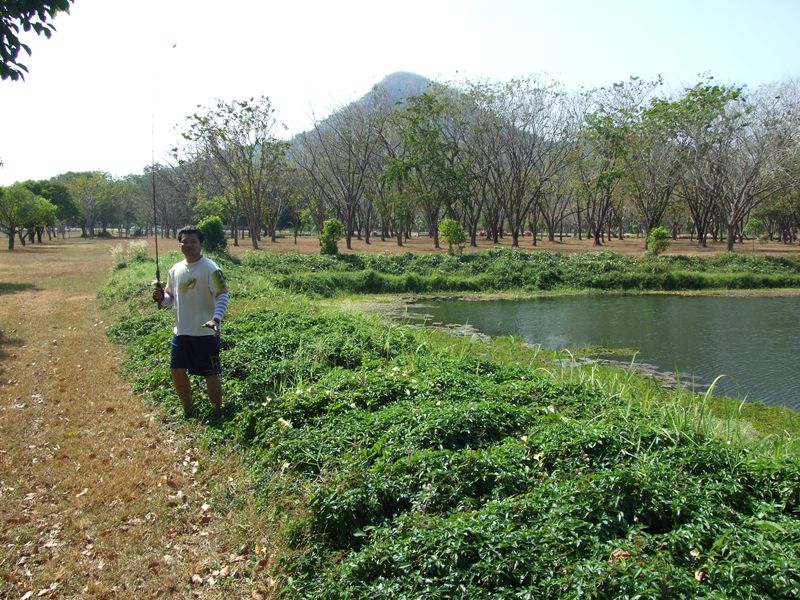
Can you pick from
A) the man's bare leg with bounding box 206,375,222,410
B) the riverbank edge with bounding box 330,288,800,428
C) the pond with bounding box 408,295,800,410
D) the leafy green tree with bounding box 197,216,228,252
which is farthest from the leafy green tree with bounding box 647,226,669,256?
the man's bare leg with bounding box 206,375,222,410

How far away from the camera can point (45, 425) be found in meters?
6.36

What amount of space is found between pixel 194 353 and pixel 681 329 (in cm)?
1230

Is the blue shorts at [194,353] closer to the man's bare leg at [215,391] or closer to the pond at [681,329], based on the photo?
the man's bare leg at [215,391]

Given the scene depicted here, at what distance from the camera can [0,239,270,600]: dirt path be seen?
3695 mm

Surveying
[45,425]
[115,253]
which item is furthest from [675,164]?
[45,425]

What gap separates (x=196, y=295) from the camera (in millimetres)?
6012

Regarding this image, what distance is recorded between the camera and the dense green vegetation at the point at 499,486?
9.65 ft

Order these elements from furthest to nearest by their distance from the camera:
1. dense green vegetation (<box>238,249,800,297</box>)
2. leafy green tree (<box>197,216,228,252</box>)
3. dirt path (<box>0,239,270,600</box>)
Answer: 1. leafy green tree (<box>197,216,228,252</box>)
2. dense green vegetation (<box>238,249,800,297</box>)
3. dirt path (<box>0,239,270,600</box>)

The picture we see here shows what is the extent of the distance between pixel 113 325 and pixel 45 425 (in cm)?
576

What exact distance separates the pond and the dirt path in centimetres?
473

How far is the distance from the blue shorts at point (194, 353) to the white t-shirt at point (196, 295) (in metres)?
0.07

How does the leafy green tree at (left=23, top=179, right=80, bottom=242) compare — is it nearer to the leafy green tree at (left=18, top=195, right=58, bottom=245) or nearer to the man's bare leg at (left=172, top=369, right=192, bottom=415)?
the leafy green tree at (left=18, top=195, right=58, bottom=245)

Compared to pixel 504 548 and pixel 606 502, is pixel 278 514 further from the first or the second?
pixel 606 502

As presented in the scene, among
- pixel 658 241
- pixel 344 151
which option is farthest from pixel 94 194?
pixel 658 241
